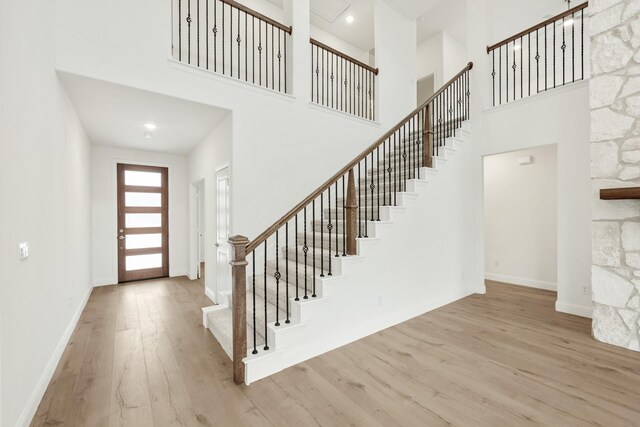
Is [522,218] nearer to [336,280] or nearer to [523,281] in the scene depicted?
[523,281]

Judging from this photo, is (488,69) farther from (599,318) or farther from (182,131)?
(182,131)

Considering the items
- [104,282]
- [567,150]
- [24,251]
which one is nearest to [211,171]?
[24,251]

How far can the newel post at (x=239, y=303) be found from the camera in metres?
2.36

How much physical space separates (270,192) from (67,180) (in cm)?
242

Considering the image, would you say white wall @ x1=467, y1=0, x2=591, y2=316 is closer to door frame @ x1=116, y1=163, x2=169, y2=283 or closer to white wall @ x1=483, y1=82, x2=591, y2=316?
white wall @ x1=483, y1=82, x2=591, y2=316

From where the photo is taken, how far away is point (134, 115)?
381cm

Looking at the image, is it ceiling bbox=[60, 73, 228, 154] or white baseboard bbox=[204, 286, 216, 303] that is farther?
white baseboard bbox=[204, 286, 216, 303]

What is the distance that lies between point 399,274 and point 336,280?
1.03m

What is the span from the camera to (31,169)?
2172 mm

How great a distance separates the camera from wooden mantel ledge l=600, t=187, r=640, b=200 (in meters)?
2.57

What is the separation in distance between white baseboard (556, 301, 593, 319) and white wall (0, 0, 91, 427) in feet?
18.3

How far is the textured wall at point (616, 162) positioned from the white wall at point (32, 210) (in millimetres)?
4990

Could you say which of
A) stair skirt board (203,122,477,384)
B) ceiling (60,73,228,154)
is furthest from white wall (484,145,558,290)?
ceiling (60,73,228,154)

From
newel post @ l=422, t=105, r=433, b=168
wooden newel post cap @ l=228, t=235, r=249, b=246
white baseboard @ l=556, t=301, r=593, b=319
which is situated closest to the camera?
wooden newel post cap @ l=228, t=235, r=249, b=246
